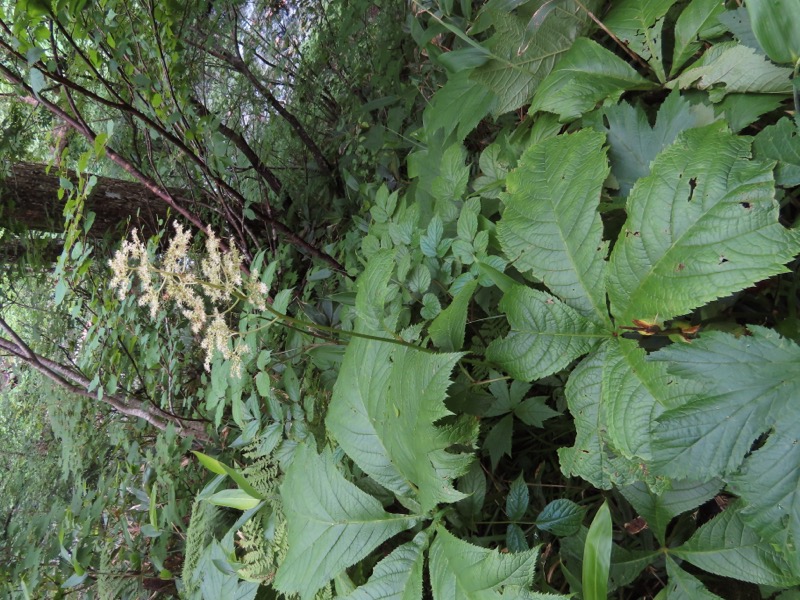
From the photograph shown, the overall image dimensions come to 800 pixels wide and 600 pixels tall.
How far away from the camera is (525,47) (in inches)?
50.1

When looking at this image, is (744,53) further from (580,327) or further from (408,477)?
(408,477)

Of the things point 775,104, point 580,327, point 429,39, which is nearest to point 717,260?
point 580,327

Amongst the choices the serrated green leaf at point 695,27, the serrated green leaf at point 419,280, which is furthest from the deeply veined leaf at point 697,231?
the serrated green leaf at point 419,280

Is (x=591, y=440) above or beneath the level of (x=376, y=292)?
beneath

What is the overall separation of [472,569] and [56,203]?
275 centimetres

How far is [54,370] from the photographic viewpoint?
2.31 m

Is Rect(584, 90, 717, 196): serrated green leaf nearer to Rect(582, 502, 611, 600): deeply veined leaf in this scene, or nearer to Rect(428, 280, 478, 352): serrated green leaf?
Rect(428, 280, 478, 352): serrated green leaf

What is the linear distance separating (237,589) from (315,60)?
109 inches

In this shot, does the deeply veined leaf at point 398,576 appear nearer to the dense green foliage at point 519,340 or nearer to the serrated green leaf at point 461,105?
the dense green foliage at point 519,340

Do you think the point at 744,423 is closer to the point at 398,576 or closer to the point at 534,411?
the point at 534,411

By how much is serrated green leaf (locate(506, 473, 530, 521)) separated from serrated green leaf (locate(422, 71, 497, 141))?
84 centimetres

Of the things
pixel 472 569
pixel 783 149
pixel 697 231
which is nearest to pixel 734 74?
pixel 783 149

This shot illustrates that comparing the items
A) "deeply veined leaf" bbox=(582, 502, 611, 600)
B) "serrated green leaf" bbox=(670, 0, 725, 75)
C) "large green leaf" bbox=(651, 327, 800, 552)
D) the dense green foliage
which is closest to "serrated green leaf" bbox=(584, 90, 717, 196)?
the dense green foliage

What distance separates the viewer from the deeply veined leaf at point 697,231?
0.79 metres
